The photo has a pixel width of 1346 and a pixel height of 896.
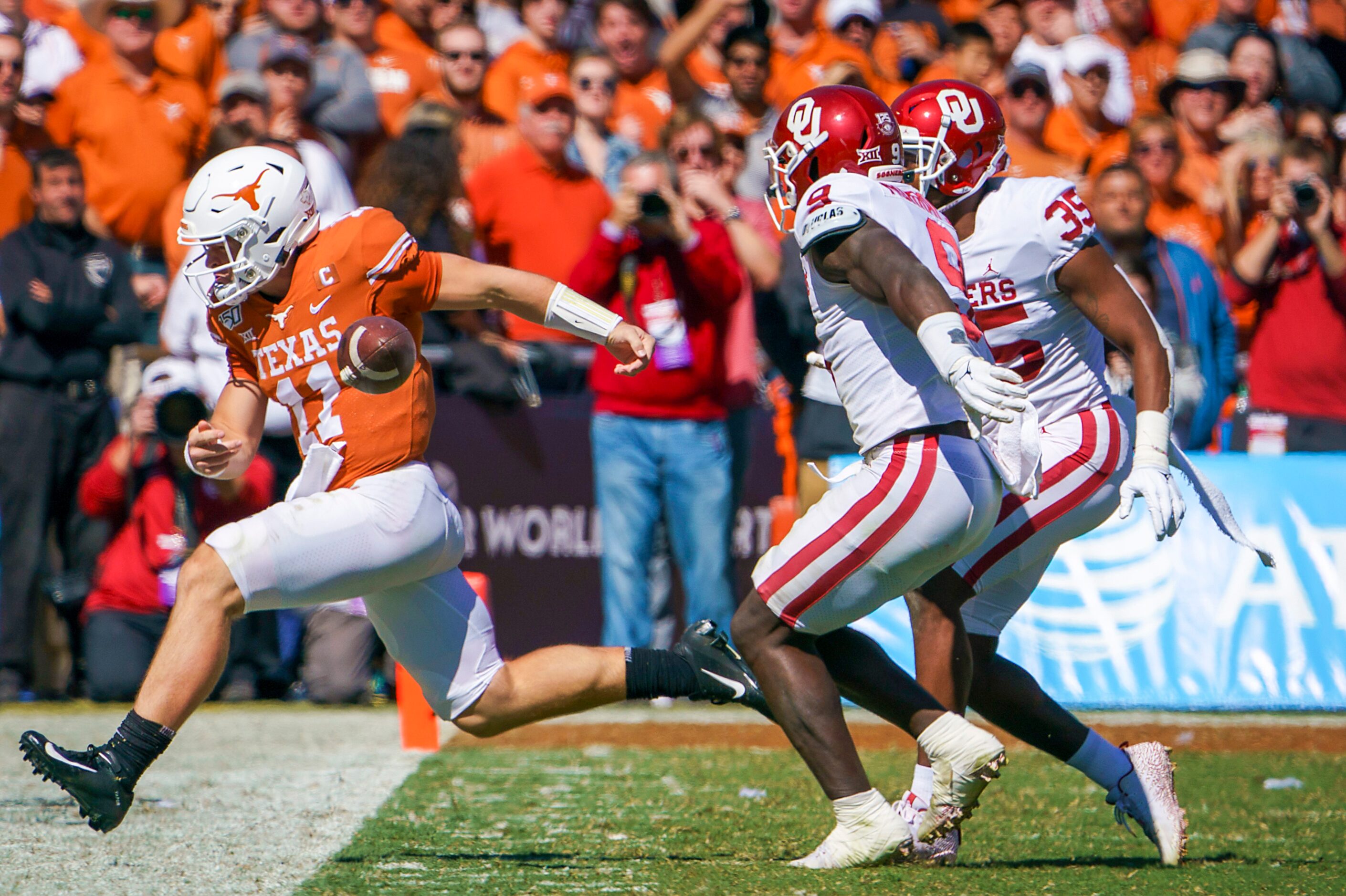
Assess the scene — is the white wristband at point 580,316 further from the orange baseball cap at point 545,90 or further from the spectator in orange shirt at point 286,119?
the orange baseball cap at point 545,90

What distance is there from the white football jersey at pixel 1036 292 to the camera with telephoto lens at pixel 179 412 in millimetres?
4440

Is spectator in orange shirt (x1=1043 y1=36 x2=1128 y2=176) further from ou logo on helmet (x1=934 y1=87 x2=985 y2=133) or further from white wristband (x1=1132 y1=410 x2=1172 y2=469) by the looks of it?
white wristband (x1=1132 y1=410 x2=1172 y2=469)

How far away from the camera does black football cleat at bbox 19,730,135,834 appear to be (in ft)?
13.1

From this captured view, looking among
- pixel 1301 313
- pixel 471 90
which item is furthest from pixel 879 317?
pixel 471 90

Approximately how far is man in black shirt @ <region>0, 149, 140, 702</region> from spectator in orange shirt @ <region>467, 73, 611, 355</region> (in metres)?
1.91

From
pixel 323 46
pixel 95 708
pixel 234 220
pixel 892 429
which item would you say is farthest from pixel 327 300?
pixel 323 46

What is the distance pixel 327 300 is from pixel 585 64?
5369 millimetres

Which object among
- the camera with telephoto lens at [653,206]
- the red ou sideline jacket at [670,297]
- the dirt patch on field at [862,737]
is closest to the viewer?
the dirt patch on field at [862,737]

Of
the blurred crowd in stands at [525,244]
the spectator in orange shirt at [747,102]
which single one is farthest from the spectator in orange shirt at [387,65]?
the spectator in orange shirt at [747,102]

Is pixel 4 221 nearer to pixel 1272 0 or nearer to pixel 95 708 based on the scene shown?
pixel 95 708

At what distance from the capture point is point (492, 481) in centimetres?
855

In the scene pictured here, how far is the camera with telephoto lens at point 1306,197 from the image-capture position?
28.1ft

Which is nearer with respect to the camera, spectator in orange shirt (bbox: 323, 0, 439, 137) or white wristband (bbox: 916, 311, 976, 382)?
white wristband (bbox: 916, 311, 976, 382)

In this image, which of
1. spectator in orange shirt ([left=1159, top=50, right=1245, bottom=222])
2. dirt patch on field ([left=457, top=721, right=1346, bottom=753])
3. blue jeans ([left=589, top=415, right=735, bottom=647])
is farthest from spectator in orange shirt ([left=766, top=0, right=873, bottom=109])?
dirt patch on field ([left=457, top=721, right=1346, bottom=753])
